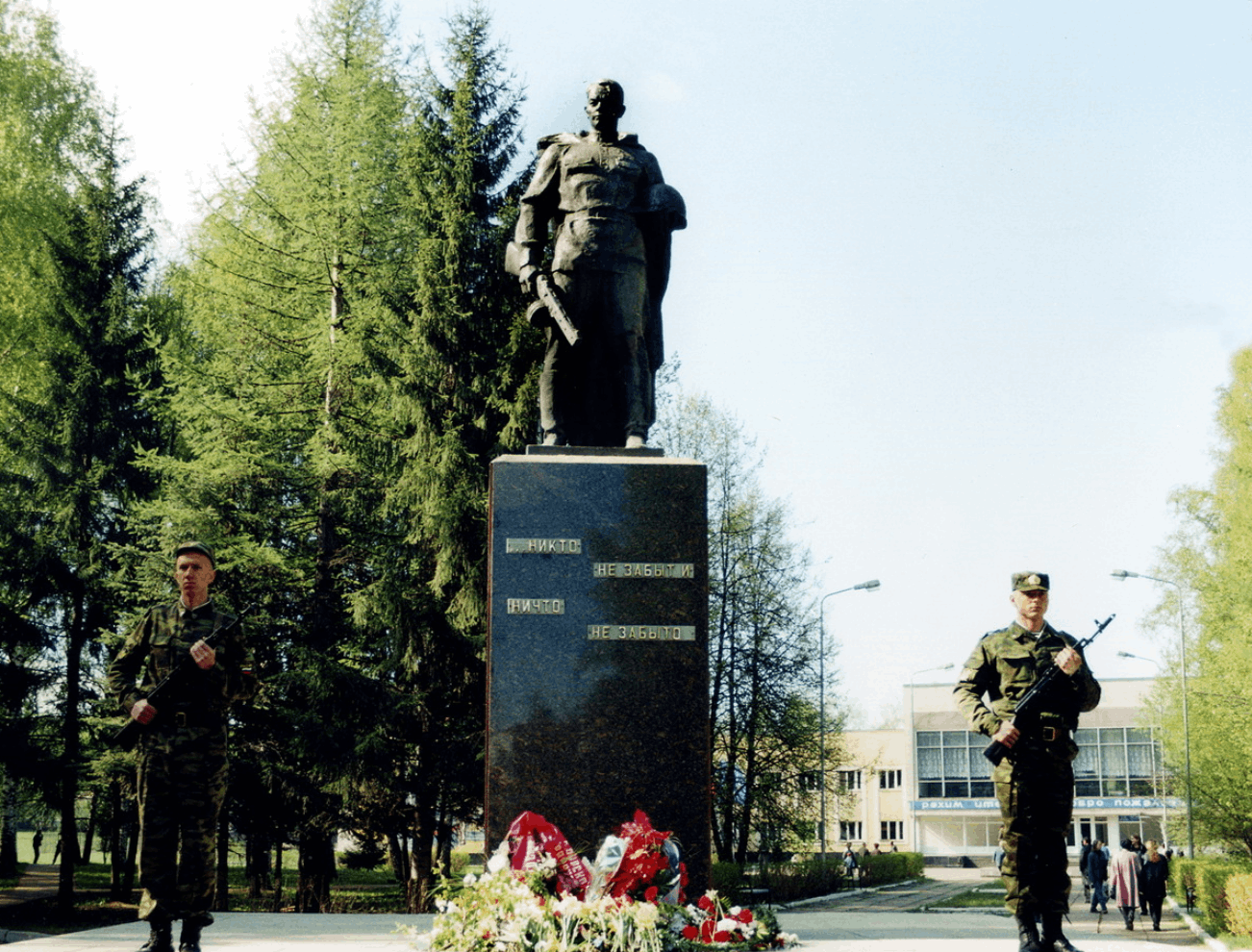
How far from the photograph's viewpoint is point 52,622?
23.9 m

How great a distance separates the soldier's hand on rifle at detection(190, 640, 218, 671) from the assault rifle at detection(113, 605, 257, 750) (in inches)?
1.3

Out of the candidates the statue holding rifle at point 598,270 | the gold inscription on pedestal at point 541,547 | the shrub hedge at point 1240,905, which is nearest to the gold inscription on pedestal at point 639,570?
the gold inscription on pedestal at point 541,547

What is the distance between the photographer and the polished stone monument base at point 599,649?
6.51 m

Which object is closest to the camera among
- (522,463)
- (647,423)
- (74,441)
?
(522,463)

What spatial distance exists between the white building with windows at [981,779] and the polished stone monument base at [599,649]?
5639 centimetres

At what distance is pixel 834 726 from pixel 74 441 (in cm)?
1615

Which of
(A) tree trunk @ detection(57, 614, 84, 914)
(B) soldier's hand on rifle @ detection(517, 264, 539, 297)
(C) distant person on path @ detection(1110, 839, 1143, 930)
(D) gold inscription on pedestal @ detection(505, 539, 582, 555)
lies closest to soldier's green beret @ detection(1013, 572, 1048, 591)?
(D) gold inscription on pedestal @ detection(505, 539, 582, 555)

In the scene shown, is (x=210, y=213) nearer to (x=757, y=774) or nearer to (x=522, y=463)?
(x=757, y=774)

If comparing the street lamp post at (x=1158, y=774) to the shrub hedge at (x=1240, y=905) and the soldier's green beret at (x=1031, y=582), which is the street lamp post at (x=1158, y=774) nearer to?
the shrub hedge at (x=1240, y=905)

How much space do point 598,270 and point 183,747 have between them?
136 inches

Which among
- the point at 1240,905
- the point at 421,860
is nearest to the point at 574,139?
the point at 421,860

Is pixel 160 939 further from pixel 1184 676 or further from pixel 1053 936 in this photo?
pixel 1184 676

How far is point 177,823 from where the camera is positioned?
5.89m

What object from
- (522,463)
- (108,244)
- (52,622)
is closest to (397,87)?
(108,244)
